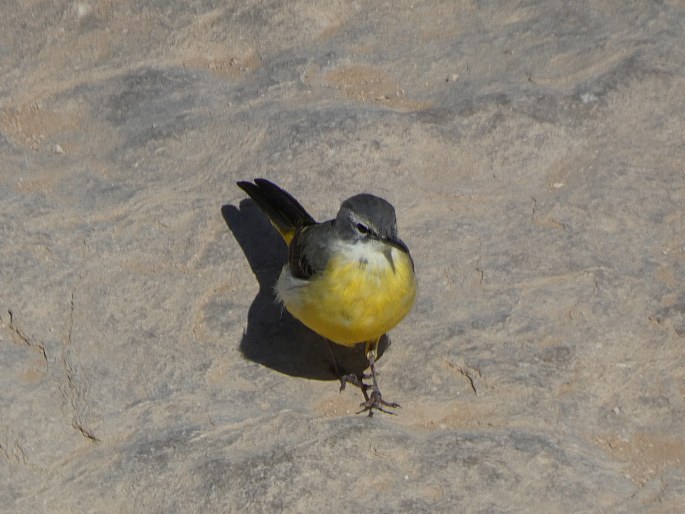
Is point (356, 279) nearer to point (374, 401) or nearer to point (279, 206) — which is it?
point (374, 401)

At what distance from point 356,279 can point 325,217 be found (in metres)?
1.40

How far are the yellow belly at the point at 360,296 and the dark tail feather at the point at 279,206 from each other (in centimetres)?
87

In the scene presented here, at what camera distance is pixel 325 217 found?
859 centimetres

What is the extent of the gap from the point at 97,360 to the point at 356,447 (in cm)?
189

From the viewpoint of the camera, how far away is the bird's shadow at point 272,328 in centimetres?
784

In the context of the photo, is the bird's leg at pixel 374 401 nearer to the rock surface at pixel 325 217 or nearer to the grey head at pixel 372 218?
the rock surface at pixel 325 217

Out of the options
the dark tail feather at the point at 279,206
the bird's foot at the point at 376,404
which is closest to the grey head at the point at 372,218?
the dark tail feather at the point at 279,206

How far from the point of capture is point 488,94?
9.51m

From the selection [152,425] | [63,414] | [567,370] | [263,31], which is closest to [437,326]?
[567,370]

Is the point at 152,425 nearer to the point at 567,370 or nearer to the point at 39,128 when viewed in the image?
the point at 567,370

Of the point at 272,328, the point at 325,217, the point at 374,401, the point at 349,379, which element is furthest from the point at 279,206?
the point at 374,401

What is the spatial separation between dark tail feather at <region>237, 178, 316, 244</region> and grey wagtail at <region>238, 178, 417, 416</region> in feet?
1.90

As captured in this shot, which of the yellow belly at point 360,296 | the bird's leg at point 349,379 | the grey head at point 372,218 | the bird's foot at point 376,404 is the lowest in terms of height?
the bird's leg at point 349,379

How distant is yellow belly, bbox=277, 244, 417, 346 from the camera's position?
7.25 meters
